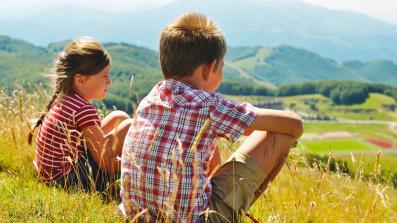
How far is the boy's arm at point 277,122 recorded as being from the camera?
275cm

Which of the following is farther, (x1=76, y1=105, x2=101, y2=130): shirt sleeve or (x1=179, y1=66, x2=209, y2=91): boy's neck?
(x1=76, y1=105, x2=101, y2=130): shirt sleeve

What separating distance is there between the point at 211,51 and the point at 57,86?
5.48ft

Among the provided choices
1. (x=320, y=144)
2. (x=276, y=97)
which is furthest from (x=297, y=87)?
(x=320, y=144)

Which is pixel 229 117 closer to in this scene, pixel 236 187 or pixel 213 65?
pixel 213 65

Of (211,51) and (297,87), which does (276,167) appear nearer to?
(211,51)

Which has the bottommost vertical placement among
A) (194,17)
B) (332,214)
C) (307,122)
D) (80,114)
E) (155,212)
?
(307,122)

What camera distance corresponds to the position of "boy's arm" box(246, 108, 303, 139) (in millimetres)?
2750

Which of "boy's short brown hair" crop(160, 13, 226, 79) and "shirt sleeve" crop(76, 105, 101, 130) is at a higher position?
"boy's short brown hair" crop(160, 13, 226, 79)

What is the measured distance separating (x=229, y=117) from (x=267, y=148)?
41 cm

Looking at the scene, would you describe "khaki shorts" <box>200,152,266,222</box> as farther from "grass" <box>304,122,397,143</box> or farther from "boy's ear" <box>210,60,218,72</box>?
"grass" <box>304,122,397,143</box>

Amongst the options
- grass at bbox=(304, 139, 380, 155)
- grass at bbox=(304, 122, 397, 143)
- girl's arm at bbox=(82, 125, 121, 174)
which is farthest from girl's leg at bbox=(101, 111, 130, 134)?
grass at bbox=(304, 122, 397, 143)

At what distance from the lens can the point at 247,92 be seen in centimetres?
19388

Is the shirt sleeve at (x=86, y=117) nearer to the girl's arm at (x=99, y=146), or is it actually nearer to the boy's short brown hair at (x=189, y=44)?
the girl's arm at (x=99, y=146)

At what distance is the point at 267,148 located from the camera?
2904mm
